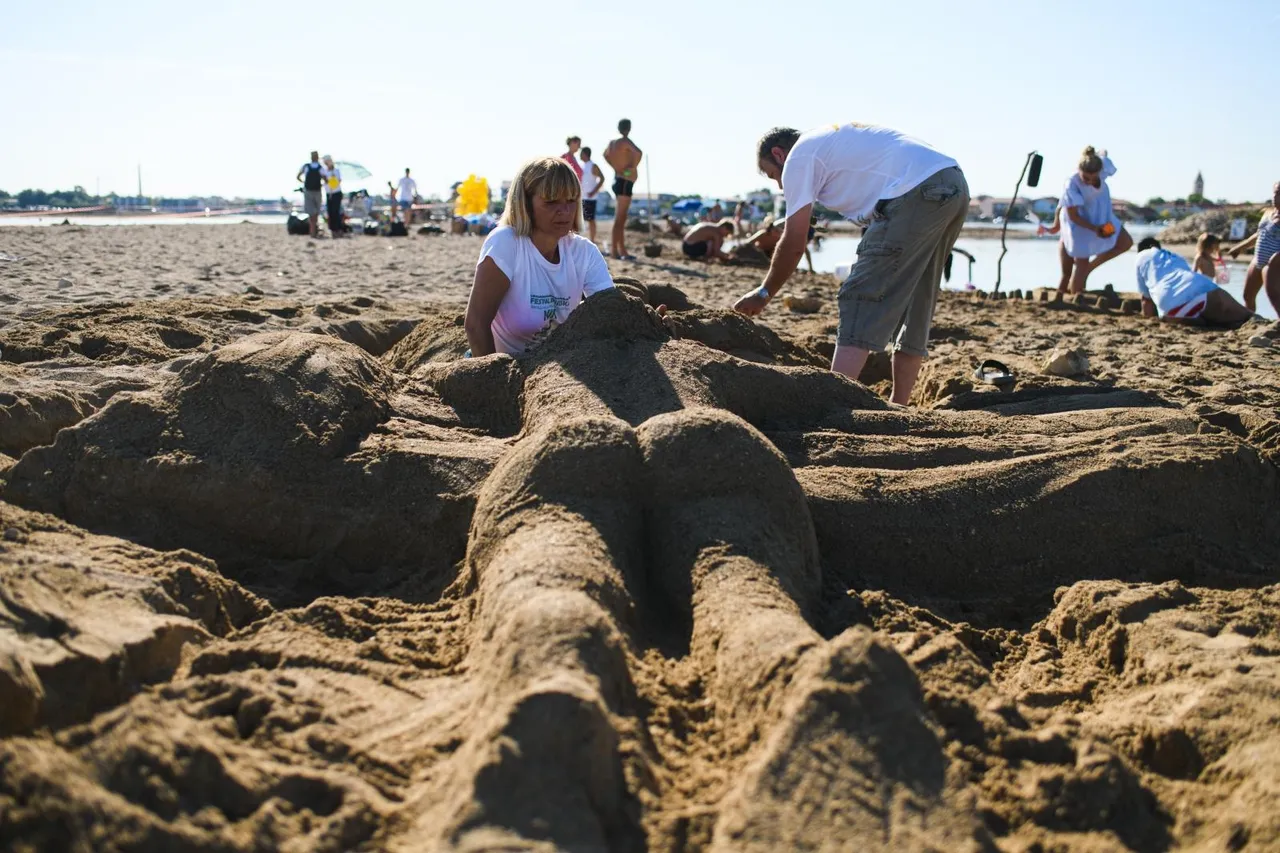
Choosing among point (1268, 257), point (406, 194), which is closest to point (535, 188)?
point (1268, 257)

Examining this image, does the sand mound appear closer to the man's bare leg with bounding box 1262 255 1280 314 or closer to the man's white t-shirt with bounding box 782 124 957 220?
the man's white t-shirt with bounding box 782 124 957 220

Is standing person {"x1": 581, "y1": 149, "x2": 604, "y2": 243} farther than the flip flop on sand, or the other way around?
standing person {"x1": 581, "y1": 149, "x2": 604, "y2": 243}

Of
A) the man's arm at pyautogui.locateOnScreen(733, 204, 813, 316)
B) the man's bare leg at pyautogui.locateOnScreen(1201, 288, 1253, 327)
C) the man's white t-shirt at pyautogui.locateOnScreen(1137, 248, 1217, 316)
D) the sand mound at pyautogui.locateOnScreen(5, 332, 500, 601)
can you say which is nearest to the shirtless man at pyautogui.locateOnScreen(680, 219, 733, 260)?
the man's white t-shirt at pyautogui.locateOnScreen(1137, 248, 1217, 316)

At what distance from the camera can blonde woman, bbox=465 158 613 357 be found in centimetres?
418

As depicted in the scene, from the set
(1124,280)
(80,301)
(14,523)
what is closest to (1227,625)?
(14,523)

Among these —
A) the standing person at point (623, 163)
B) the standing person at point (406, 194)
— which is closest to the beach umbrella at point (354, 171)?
the standing person at point (406, 194)

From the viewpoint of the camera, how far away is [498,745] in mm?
A: 1675

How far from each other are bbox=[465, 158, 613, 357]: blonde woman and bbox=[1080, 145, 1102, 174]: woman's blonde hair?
23.3 ft

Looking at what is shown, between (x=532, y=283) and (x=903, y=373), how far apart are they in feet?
6.31

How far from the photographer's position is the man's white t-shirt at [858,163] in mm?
4656

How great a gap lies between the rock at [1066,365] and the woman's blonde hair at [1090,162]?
4.37 metres

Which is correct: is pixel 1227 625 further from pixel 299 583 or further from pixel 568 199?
pixel 568 199

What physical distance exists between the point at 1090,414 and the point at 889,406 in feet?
2.27

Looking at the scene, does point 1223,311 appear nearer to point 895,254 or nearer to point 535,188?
point 895,254
